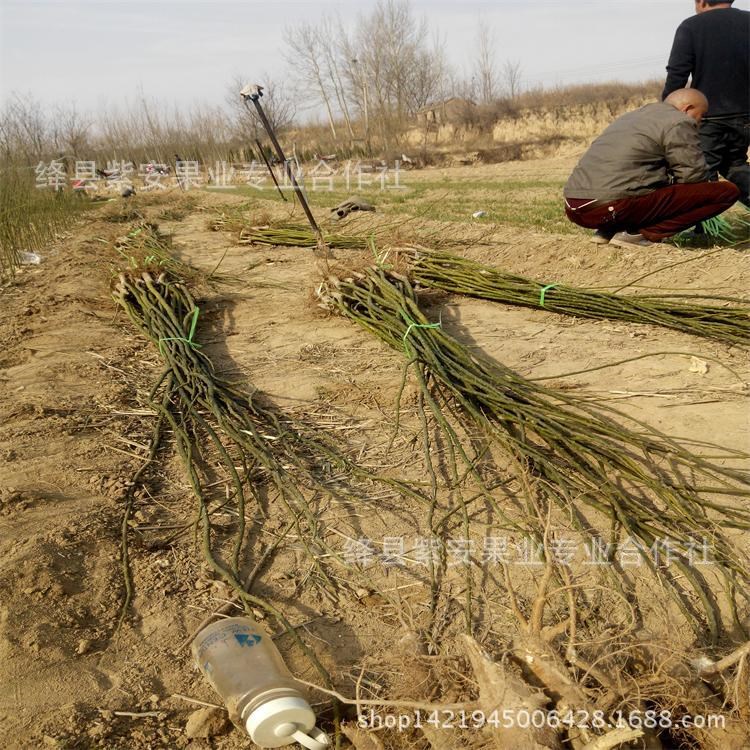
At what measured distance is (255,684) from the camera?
4.45 ft

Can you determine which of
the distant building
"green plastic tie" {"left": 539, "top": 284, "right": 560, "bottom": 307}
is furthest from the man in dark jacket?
the distant building

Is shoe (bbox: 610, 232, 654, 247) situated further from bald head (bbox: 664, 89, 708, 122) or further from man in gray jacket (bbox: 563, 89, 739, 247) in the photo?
bald head (bbox: 664, 89, 708, 122)

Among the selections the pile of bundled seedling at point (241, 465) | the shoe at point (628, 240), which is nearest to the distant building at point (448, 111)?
the shoe at point (628, 240)

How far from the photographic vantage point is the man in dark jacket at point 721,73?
14.6ft

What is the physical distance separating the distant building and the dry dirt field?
26186mm

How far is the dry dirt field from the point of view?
1.45m

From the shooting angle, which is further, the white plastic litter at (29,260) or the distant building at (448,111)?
the distant building at (448,111)

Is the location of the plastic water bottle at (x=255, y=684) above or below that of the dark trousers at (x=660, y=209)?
below

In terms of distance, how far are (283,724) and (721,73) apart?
204 inches

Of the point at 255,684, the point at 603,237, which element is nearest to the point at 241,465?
the point at 255,684

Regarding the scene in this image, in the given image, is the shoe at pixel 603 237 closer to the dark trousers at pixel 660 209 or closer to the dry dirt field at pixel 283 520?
the dark trousers at pixel 660 209

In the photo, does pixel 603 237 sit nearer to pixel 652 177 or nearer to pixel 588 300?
pixel 652 177

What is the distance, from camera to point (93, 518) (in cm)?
207

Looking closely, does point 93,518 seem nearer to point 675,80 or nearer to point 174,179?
point 675,80
